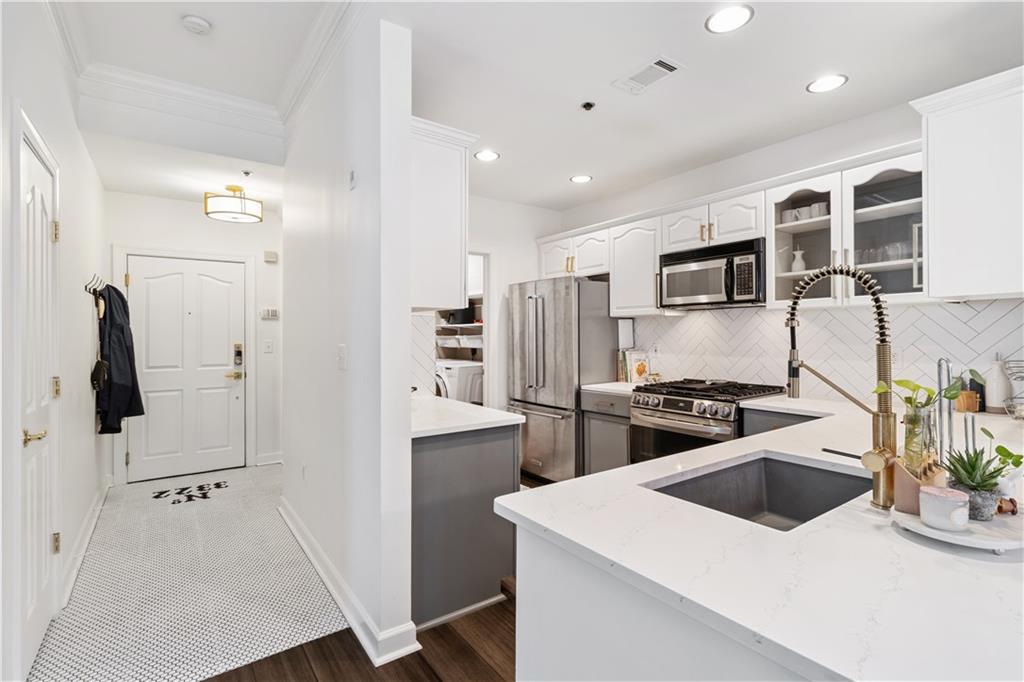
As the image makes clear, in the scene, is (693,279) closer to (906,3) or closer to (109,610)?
(906,3)

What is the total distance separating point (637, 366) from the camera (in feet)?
14.0

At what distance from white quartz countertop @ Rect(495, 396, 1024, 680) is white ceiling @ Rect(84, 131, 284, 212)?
3207 millimetres

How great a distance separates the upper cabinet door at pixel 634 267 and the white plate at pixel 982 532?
2961 millimetres

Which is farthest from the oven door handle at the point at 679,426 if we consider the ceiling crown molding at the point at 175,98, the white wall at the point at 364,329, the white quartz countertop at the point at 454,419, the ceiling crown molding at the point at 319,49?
the ceiling crown molding at the point at 175,98

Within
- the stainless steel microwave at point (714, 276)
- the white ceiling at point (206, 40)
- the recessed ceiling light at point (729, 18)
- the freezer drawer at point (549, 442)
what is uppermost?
the white ceiling at point (206, 40)

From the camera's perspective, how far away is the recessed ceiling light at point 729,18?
2011 millimetres

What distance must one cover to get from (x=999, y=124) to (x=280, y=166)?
380 cm

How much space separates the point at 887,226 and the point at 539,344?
250cm

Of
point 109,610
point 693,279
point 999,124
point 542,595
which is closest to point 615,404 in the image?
point 693,279

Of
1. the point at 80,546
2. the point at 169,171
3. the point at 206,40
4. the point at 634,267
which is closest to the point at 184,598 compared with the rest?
the point at 80,546

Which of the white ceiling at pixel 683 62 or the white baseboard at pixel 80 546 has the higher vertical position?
the white ceiling at pixel 683 62

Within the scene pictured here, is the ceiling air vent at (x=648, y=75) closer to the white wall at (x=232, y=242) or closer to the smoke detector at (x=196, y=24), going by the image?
the smoke detector at (x=196, y=24)

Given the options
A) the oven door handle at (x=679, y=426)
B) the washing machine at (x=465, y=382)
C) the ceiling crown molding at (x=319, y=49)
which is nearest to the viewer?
the ceiling crown molding at (x=319, y=49)

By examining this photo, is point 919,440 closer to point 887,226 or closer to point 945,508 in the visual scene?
point 945,508
